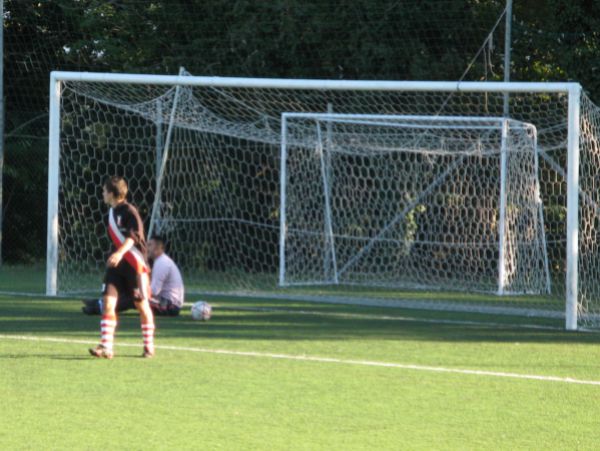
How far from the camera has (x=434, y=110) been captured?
957 inches

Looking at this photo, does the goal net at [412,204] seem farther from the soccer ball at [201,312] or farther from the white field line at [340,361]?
the white field line at [340,361]

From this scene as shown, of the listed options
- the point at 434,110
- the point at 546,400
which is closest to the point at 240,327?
the point at 546,400

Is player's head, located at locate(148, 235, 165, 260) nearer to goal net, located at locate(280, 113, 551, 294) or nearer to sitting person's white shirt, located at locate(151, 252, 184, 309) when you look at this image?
sitting person's white shirt, located at locate(151, 252, 184, 309)

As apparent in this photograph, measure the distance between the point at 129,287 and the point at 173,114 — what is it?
7.91 m

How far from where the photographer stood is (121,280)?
11.2 meters

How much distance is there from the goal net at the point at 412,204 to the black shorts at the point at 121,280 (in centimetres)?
916

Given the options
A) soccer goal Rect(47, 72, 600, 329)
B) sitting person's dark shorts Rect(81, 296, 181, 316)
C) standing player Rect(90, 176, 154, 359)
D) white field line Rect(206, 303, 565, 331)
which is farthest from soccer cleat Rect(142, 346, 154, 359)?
soccer goal Rect(47, 72, 600, 329)

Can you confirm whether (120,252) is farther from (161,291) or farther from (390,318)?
(390,318)

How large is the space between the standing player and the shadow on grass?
64.6 inches

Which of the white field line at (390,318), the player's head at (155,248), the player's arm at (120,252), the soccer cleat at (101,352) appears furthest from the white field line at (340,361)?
the white field line at (390,318)

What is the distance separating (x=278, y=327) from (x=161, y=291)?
1623mm

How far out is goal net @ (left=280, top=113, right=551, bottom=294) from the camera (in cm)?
2042

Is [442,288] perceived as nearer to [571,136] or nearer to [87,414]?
[571,136]

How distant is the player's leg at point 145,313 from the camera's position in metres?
11.0
